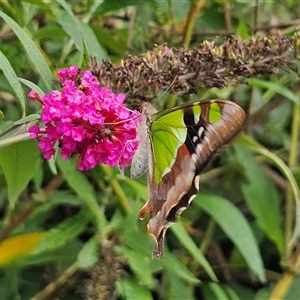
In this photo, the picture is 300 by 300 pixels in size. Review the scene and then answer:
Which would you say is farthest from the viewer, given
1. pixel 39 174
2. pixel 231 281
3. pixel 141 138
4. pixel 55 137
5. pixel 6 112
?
pixel 231 281

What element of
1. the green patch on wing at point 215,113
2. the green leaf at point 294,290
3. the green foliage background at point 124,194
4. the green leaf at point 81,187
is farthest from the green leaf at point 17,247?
the green leaf at point 294,290

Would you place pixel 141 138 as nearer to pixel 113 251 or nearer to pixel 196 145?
pixel 196 145

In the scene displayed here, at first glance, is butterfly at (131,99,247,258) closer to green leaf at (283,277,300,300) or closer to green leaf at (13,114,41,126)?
green leaf at (13,114,41,126)

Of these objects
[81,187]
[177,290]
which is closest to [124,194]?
[81,187]

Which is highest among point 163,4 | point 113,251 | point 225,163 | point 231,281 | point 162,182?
point 163,4

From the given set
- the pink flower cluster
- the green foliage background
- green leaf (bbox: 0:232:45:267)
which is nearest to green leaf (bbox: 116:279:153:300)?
the green foliage background

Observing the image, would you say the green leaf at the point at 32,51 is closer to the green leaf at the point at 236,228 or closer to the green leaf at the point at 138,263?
the green leaf at the point at 138,263

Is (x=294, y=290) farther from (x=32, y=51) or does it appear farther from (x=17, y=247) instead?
(x=32, y=51)

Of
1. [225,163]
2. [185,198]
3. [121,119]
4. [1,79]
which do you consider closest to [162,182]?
[185,198]
